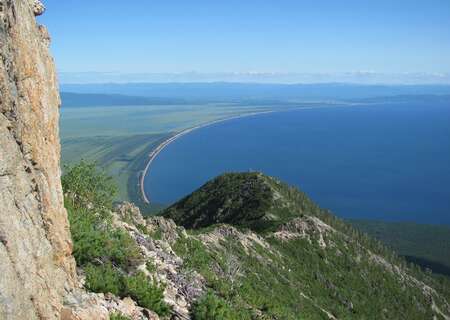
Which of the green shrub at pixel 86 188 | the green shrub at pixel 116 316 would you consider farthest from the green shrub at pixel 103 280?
the green shrub at pixel 86 188

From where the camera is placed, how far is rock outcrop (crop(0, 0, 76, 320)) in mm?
11484

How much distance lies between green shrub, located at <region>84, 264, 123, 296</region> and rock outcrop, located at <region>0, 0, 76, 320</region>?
4.79 ft

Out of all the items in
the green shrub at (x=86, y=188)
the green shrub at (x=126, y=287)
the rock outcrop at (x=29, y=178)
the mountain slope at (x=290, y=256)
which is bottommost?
the mountain slope at (x=290, y=256)

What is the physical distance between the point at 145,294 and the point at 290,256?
51902mm

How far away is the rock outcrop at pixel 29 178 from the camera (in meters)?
11.5

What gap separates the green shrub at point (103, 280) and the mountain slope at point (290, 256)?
35.2 feet

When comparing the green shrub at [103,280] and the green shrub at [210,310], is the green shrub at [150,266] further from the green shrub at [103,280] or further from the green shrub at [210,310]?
the green shrub at [103,280]

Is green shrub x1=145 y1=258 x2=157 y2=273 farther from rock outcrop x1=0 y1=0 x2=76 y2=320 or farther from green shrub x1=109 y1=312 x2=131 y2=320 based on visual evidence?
rock outcrop x1=0 y1=0 x2=76 y2=320

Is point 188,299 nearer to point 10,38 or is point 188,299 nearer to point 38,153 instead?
point 38,153

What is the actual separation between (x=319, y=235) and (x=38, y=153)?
6657cm

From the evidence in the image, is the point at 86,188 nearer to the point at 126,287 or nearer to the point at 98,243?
the point at 98,243

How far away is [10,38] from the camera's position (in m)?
12.0

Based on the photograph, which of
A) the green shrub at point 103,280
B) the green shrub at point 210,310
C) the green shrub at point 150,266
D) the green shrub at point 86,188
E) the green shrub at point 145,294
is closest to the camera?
the green shrub at point 103,280

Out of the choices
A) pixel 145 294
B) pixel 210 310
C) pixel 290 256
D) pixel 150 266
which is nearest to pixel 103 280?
pixel 145 294
